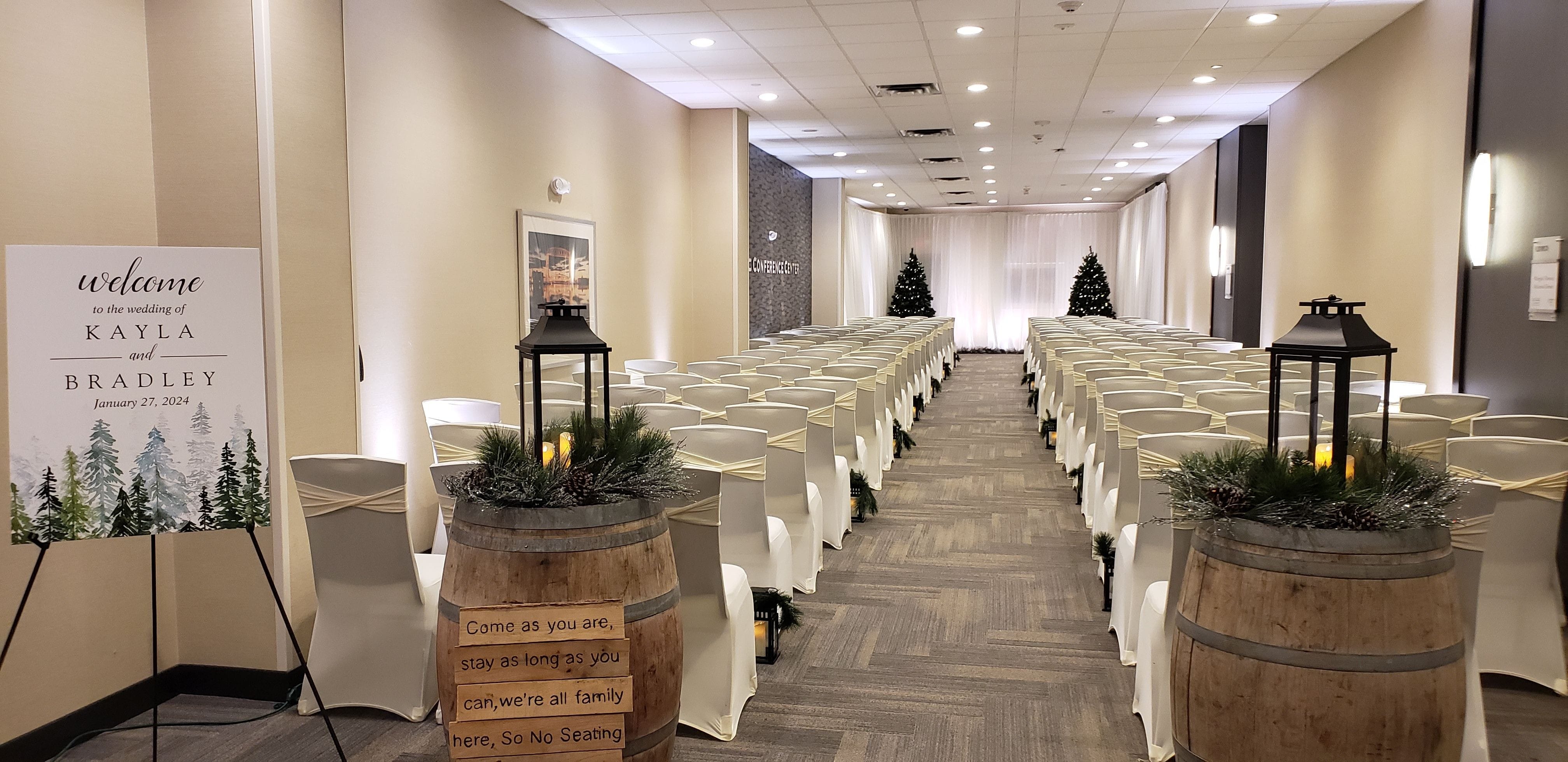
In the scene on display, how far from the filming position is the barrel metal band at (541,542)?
205 cm

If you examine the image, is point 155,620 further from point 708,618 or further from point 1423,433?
point 1423,433

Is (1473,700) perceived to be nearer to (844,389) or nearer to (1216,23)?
(844,389)

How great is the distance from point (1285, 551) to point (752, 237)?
1158cm

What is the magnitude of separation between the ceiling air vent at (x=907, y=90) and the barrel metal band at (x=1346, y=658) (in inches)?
302

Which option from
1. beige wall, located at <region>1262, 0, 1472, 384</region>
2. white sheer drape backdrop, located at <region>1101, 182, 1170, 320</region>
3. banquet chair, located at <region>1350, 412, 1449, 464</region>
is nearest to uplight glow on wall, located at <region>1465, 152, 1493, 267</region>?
beige wall, located at <region>1262, 0, 1472, 384</region>

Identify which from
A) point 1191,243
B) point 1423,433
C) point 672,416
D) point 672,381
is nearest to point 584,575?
point 672,416

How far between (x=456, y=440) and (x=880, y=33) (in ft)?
15.4

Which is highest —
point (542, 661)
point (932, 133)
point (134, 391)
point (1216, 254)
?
point (932, 133)

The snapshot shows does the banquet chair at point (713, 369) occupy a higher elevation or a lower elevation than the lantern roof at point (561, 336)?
lower

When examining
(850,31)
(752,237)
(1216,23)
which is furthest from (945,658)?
(752,237)

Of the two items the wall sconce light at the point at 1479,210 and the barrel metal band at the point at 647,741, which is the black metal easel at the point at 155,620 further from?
the wall sconce light at the point at 1479,210

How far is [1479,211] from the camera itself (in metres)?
5.70

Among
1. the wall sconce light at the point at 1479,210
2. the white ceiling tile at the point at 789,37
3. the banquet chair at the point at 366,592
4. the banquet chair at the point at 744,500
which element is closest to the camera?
the banquet chair at the point at 366,592

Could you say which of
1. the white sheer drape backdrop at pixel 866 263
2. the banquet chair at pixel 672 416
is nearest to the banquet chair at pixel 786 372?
the banquet chair at pixel 672 416
